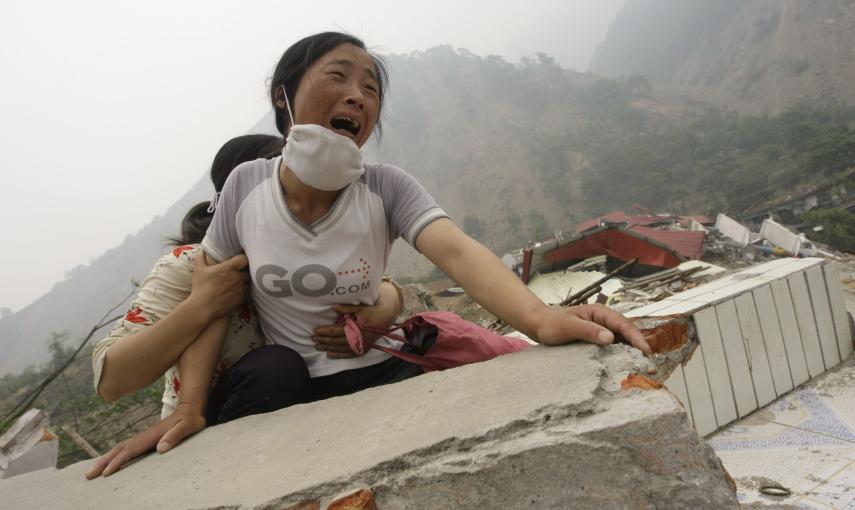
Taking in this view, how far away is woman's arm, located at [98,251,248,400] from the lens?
3.64ft

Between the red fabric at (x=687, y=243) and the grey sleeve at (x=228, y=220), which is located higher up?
the grey sleeve at (x=228, y=220)

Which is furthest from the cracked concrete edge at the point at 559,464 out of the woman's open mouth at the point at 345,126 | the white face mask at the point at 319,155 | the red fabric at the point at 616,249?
the red fabric at the point at 616,249

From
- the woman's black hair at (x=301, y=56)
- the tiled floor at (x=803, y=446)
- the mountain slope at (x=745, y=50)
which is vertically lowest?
the tiled floor at (x=803, y=446)

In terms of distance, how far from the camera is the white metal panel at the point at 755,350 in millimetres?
2275

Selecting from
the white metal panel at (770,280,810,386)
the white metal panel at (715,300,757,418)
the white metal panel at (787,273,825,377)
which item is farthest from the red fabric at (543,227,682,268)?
the white metal panel at (715,300,757,418)

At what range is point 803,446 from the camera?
74.6 inches

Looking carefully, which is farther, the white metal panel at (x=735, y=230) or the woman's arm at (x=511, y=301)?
the white metal panel at (x=735, y=230)

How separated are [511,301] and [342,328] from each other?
1.58 ft

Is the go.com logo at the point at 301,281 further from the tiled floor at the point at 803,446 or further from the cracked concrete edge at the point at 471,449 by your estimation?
the tiled floor at the point at 803,446

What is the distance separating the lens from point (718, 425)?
219 cm

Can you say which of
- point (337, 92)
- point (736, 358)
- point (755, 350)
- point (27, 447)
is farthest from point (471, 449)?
point (27, 447)

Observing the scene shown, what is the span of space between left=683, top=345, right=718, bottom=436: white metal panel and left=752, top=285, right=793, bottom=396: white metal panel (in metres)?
0.51

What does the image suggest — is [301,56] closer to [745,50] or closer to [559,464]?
[559,464]

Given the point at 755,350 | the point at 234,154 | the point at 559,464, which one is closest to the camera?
the point at 559,464
